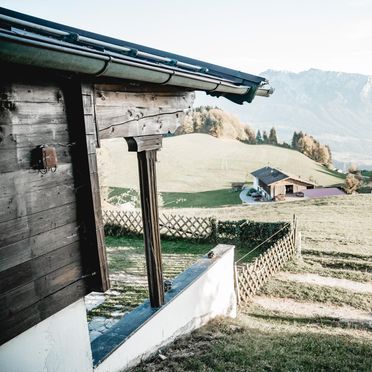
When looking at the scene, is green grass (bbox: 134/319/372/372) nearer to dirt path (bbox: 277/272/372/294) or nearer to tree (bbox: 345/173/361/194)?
dirt path (bbox: 277/272/372/294)

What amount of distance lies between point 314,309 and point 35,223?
797cm

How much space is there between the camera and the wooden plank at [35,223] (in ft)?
9.43

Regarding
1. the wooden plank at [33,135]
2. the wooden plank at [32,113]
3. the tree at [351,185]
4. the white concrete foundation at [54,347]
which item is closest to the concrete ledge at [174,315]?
the white concrete foundation at [54,347]

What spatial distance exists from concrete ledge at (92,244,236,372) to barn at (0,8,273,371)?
0.03 m

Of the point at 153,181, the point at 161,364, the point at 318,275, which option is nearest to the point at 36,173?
the point at 153,181

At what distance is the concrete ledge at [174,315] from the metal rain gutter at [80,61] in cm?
296

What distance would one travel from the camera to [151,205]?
5012mm

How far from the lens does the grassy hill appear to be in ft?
183

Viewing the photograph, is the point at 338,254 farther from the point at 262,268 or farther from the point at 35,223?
the point at 35,223

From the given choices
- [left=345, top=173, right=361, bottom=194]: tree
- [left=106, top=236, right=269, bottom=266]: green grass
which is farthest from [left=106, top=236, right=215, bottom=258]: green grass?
[left=345, top=173, right=361, bottom=194]: tree

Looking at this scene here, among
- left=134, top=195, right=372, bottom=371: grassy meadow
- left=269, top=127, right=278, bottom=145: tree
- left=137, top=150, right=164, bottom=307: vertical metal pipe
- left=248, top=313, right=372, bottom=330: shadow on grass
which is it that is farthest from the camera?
left=269, top=127, right=278, bottom=145: tree

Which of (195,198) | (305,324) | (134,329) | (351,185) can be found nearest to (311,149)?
(351,185)

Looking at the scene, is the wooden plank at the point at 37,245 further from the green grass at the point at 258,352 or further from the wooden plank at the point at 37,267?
the green grass at the point at 258,352

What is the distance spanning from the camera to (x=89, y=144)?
3.57m
